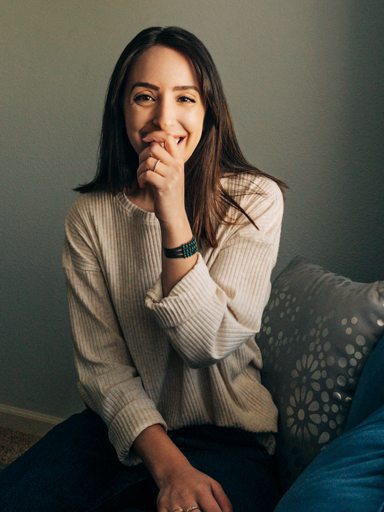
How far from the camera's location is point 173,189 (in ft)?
2.75

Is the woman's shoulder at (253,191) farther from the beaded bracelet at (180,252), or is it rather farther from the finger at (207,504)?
the finger at (207,504)

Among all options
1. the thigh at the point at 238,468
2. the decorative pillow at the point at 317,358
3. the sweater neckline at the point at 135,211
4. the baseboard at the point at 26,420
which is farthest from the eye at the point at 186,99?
the baseboard at the point at 26,420

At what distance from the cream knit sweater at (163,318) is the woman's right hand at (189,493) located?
0.12m

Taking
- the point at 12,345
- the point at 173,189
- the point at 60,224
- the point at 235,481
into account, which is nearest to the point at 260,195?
the point at 173,189

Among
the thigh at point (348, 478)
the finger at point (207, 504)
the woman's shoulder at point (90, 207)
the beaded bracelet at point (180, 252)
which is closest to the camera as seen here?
the thigh at point (348, 478)

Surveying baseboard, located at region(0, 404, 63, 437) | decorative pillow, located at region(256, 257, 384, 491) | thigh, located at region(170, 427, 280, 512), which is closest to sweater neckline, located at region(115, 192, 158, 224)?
decorative pillow, located at region(256, 257, 384, 491)

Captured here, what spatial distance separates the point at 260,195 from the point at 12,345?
57.5 inches

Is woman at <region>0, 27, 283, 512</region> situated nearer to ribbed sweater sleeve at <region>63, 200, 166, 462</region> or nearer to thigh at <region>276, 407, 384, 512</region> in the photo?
ribbed sweater sleeve at <region>63, 200, 166, 462</region>

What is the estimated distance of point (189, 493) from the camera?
2.42 feet

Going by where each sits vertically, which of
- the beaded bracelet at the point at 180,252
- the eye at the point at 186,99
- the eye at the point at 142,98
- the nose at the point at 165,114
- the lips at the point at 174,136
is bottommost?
the beaded bracelet at the point at 180,252

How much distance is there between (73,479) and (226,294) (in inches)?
18.5

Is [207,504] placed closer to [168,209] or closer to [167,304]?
[167,304]

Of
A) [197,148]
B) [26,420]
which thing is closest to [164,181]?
[197,148]

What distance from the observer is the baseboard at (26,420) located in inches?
78.6
